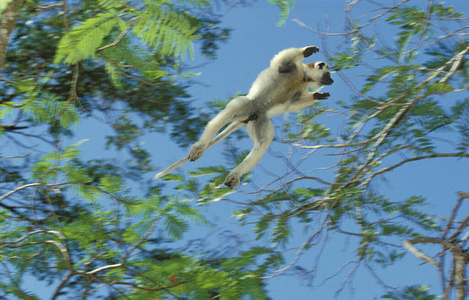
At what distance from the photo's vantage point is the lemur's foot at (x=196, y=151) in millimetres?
3506

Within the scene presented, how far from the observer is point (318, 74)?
14.6 feet

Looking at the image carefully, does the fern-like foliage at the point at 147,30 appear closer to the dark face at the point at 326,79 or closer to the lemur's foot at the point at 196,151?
the lemur's foot at the point at 196,151

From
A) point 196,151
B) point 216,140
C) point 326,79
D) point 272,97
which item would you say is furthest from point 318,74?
point 196,151

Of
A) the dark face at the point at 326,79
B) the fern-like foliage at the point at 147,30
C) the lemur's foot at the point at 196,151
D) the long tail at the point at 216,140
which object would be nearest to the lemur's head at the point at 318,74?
the dark face at the point at 326,79

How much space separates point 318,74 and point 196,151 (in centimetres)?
154

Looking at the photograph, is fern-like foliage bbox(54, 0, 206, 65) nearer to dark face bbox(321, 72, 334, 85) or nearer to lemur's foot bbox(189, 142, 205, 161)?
lemur's foot bbox(189, 142, 205, 161)

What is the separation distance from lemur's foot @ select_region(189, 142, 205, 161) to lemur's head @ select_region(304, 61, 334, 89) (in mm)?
1385

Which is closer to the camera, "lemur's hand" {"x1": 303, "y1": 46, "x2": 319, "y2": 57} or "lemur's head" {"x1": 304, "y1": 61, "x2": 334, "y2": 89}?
"lemur's hand" {"x1": 303, "y1": 46, "x2": 319, "y2": 57}

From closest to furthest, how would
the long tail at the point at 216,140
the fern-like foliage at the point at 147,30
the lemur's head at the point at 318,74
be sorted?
the fern-like foliage at the point at 147,30 → the long tail at the point at 216,140 → the lemur's head at the point at 318,74

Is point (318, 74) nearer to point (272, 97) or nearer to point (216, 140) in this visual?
point (272, 97)

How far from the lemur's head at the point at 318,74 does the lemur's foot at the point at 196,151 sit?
1385mm

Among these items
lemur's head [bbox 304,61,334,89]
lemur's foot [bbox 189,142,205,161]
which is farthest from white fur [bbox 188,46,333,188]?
lemur's foot [bbox 189,142,205,161]

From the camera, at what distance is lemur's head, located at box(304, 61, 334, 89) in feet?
14.5

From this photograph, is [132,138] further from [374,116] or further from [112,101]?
[374,116]
